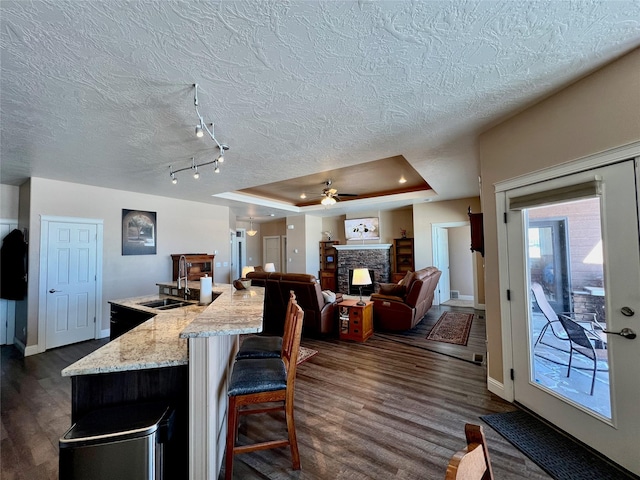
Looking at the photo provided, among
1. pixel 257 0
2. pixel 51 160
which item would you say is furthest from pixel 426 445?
pixel 51 160

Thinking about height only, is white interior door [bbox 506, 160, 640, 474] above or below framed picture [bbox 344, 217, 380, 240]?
below

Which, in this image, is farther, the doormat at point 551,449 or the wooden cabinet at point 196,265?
the wooden cabinet at point 196,265

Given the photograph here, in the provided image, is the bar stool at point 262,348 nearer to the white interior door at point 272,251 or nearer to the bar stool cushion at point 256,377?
the bar stool cushion at point 256,377

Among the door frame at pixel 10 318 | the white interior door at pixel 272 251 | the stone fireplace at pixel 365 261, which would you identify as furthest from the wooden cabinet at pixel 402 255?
the door frame at pixel 10 318

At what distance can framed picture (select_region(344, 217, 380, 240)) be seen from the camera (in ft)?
26.0

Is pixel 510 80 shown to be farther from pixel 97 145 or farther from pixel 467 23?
pixel 97 145

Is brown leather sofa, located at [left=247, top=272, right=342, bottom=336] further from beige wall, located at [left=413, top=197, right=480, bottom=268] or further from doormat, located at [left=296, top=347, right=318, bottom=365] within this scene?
beige wall, located at [left=413, top=197, right=480, bottom=268]

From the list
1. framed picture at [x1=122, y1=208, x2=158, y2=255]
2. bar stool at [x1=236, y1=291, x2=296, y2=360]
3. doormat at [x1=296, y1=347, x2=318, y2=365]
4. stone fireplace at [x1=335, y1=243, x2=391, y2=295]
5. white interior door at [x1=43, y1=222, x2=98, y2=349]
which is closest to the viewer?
bar stool at [x1=236, y1=291, x2=296, y2=360]

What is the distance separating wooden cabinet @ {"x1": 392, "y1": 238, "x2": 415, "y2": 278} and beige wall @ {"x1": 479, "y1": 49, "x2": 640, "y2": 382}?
191 inches

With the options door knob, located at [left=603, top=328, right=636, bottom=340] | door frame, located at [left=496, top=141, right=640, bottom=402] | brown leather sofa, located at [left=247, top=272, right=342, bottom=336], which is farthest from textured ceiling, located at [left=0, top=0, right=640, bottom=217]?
brown leather sofa, located at [left=247, top=272, right=342, bottom=336]

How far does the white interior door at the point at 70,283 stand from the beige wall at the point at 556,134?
5.99 metres

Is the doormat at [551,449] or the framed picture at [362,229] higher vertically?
the framed picture at [362,229]

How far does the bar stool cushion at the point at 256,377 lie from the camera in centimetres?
163

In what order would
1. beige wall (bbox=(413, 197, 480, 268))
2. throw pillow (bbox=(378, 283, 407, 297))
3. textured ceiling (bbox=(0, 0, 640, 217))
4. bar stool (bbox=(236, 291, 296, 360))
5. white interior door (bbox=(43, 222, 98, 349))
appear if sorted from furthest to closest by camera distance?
1. beige wall (bbox=(413, 197, 480, 268))
2. throw pillow (bbox=(378, 283, 407, 297))
3. white interior door (bbox=(43, 222, 98, 349))
4. bar stool (bbox=(236, 291, 296, 360))
5. textured ceiling (bbox=(0, 0, 640, 217))
